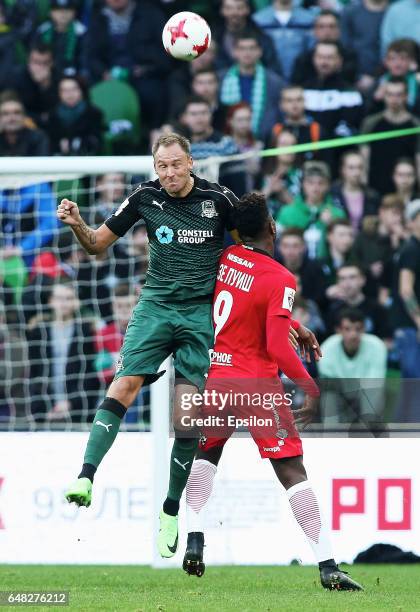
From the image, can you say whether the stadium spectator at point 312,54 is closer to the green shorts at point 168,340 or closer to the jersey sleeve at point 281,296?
the green shorts at point 168,340

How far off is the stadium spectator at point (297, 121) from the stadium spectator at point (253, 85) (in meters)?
0.25

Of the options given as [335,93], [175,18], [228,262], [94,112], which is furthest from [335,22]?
[228,262]

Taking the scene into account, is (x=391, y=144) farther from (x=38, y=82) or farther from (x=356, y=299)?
(x=38, y=82)

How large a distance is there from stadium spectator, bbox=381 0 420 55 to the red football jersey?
7474mm

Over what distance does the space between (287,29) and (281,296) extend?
7.94 m

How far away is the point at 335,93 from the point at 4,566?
672 centimetres

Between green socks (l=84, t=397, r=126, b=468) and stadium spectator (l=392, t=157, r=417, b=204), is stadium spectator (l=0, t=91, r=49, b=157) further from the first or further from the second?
green socks (l=84, t=397, r=126, b=468)

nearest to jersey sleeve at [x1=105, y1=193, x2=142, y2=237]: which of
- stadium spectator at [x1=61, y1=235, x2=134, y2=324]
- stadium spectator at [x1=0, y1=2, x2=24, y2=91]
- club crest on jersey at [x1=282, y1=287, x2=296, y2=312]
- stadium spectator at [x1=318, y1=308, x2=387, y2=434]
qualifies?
club crest on jersey at [x1=282, y1=287, x2=296, y2=312]

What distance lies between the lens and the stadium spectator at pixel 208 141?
1386 cm

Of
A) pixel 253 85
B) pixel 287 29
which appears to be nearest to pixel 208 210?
pixel 253 85

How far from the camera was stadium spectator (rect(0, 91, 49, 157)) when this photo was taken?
14.5m

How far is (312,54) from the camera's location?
14.6 meters

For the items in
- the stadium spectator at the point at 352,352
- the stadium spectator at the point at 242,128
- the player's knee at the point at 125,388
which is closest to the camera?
the player's knee at the point at 125,388

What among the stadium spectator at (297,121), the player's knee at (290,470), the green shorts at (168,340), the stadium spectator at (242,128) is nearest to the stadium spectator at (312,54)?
the stadium spectator at (297,121)
